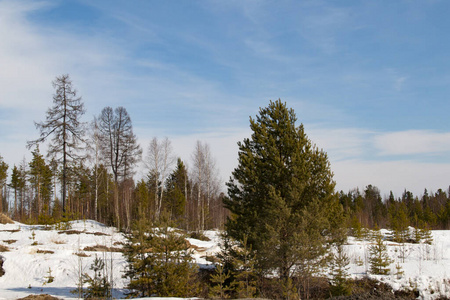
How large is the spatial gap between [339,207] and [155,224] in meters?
8.08

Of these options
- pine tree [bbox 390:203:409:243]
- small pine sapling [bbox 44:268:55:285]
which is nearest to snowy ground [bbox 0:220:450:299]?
small pine sapling [bbox 44:268:55:285]

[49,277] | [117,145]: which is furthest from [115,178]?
[49,277]

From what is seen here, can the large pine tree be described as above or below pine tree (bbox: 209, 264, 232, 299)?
above

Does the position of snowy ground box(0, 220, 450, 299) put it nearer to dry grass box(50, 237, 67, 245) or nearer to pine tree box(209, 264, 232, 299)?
dry grass box(50, 237, 67, 245)

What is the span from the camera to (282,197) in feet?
45.0

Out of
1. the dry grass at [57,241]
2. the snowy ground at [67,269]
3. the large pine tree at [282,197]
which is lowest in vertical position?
the snowy ground at [67,269]

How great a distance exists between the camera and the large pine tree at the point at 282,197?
12.5m

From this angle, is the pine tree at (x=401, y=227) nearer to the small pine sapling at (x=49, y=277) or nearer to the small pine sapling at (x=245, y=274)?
the small pine sapling at (x=245, y=274)

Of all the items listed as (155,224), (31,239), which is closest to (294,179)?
(155,224)

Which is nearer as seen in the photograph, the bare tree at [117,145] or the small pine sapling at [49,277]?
the small pine sapling at [49,277]

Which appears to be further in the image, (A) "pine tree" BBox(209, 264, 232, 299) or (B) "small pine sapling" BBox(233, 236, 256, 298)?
(B) "small pine sapling" BBox(233, 236, 256, 298)

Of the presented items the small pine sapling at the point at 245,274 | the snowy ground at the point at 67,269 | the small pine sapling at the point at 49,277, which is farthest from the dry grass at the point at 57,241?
Answer: the small pine sapling at the point at 245,274

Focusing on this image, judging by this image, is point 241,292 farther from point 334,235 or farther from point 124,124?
point 124,124

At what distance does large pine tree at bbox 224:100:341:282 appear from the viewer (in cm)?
1252
